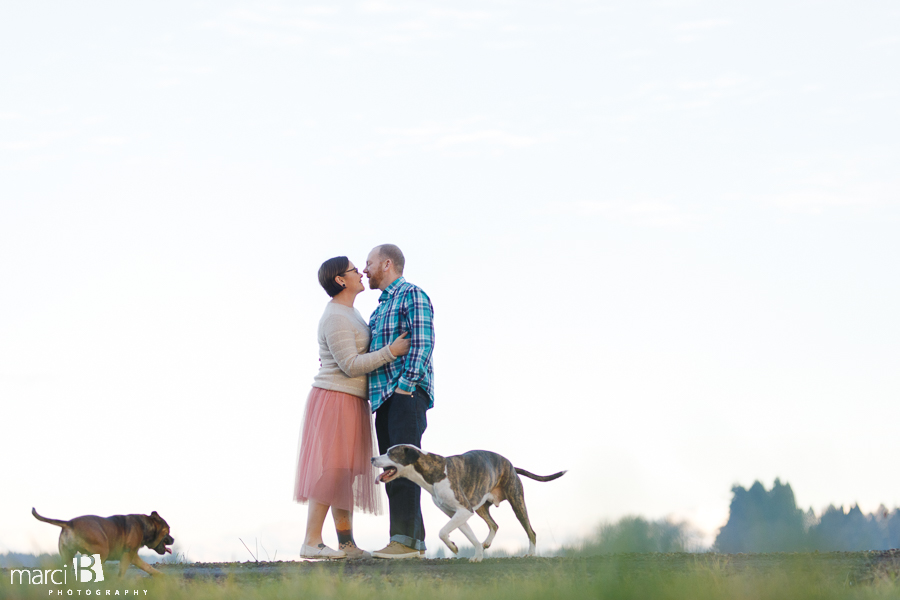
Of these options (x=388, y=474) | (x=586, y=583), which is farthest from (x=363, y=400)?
(x=586, y=583)

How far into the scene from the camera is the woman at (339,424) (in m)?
7.46

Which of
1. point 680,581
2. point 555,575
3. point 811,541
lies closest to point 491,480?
point 555,575

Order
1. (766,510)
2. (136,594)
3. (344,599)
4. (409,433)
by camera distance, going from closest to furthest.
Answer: (766,510), (344,599), (136,594), (409,433)

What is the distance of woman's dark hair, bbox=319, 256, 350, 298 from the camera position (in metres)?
7.76

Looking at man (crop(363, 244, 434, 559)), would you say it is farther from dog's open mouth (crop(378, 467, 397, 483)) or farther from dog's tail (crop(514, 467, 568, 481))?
dog's tail (crop(514, 467, 568, 481))

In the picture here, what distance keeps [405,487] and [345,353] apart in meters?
1.24

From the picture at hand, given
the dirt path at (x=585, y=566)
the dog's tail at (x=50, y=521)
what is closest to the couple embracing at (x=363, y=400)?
the dirt path at (x=585, y=566)

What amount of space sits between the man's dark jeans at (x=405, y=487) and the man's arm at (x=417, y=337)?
0.49 feet

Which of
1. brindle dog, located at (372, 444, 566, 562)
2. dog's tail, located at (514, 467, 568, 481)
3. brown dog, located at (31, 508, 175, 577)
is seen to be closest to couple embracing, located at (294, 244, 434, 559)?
brindle dog, located at (372, 444, 566, 562)

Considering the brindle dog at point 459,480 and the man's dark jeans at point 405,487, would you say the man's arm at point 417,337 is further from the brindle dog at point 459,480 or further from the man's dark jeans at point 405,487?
the brindle dog at point 459,480

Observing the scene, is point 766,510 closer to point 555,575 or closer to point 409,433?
point 555,575

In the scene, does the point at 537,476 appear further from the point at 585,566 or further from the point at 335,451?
the point at 585,566

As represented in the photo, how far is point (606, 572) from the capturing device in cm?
317

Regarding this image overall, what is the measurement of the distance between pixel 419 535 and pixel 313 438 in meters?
1.26
